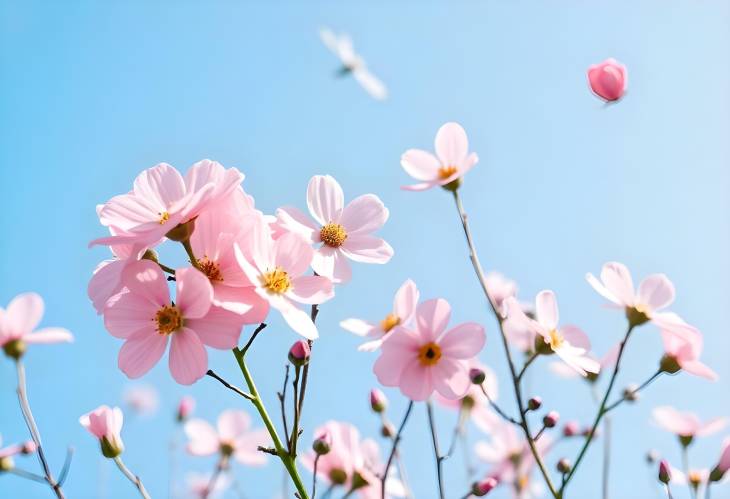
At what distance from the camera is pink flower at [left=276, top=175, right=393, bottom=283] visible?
1.15 m

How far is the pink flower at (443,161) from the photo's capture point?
1.42 m

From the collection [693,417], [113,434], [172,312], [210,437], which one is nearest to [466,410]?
[693,417]

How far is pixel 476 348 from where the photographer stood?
1.14 metres

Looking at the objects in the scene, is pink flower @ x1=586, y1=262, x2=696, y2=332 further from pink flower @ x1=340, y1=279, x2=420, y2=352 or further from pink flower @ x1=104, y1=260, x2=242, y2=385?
pink flower @ x1=104, y1=260, x2=242, y2=385

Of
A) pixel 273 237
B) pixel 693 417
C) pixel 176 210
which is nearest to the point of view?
pixel 176 210

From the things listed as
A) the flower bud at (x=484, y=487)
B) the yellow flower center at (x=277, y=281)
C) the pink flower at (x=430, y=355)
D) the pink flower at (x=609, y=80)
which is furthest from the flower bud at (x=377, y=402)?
the pink flower at (x=609, y=80)

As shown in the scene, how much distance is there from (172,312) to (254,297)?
12 cm

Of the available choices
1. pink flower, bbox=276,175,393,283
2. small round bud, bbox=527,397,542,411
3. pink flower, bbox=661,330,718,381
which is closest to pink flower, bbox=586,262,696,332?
pink flower, bbox=661,330,718,381

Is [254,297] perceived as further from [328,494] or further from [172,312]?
[328,494]

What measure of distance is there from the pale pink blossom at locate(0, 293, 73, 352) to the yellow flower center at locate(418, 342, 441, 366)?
2.91ft

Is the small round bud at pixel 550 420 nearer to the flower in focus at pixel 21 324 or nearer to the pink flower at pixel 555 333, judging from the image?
the pink flower at pixel 555 333

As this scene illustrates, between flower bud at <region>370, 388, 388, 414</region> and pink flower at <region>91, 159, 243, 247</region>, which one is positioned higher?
pink flower at <region>91, 159, 243, 247</region>

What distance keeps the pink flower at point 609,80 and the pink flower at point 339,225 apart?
553 mm

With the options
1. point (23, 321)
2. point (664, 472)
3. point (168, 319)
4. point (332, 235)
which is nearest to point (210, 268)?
point (168, 319)
